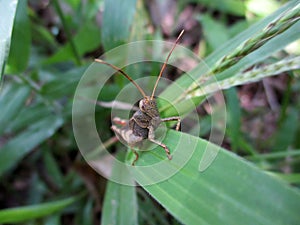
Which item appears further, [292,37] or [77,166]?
[77,166]

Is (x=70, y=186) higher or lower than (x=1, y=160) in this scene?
lower

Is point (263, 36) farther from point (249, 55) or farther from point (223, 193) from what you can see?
point (223, 193)

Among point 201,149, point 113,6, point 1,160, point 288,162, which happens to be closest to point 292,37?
point 201,149

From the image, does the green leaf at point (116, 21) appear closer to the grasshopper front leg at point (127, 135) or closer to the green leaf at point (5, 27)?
the grasshopper front leg at point (127, 135)

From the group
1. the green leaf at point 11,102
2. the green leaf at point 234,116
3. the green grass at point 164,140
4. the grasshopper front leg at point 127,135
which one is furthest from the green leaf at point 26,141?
the green leaf at point 234,116

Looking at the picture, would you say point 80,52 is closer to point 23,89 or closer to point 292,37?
point 23,89

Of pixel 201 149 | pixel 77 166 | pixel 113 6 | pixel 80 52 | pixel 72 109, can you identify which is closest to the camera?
pixel 201 149

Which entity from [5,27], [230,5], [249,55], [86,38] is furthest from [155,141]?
[230,5]
